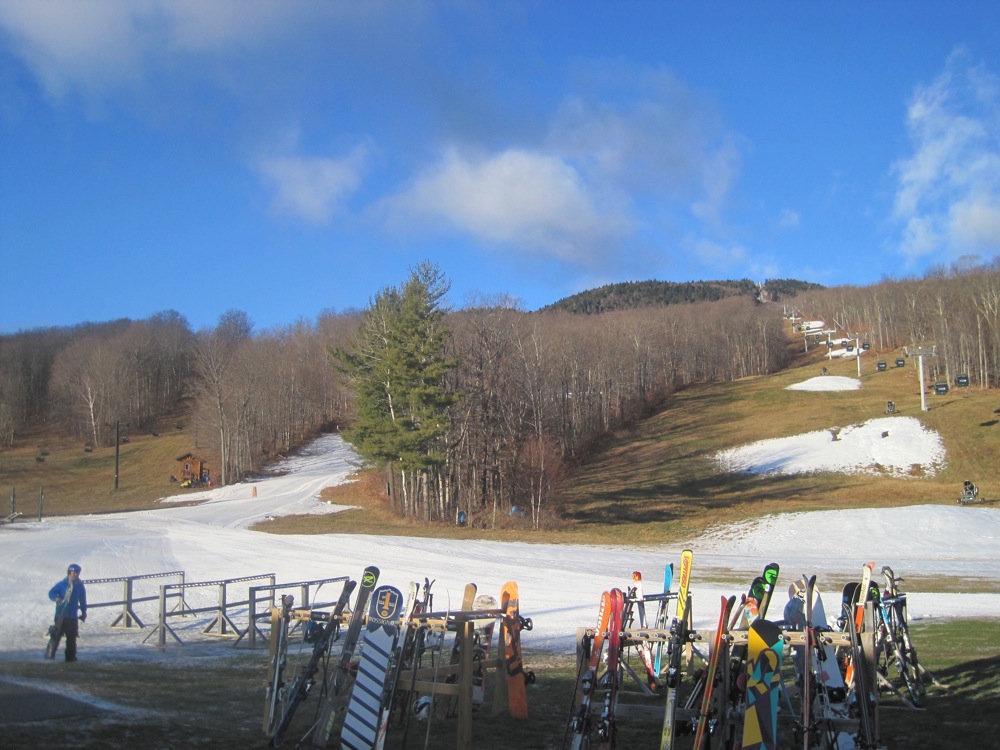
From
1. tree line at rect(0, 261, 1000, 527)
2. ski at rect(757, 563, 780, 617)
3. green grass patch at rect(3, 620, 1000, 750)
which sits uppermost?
tree line at rect(0, 261, 1000, 527)

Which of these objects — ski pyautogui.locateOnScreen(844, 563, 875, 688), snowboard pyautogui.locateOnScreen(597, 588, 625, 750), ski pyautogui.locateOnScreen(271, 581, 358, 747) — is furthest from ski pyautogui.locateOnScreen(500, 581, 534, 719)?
ski pyautogui.locateOnScreen(844, 563, 875, 688)

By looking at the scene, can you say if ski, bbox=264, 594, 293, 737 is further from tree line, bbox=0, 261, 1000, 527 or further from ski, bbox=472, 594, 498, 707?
tree line, bbox=0, 261, 1000, 527

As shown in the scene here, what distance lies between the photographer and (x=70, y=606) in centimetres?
1237

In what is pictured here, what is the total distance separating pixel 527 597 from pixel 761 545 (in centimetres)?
1892

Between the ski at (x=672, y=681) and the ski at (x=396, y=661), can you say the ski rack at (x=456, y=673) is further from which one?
the ski at (x=672, y=681)

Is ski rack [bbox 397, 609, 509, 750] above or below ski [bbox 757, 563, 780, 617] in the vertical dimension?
below

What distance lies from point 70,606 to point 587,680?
30.4 feet

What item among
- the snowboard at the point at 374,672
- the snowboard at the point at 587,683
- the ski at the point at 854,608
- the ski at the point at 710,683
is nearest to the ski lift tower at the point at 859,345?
the ski at the point at 854,608

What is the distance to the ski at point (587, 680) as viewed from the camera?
678 centimetres

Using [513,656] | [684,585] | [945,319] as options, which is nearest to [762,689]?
[684,585]

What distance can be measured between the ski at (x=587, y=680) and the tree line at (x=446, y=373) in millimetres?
32321

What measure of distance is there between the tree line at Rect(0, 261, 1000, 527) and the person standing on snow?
2733 centimetres

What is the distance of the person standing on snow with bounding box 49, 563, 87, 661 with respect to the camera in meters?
12.3

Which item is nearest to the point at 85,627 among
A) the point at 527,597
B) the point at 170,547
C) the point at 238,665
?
the point at 238,665
